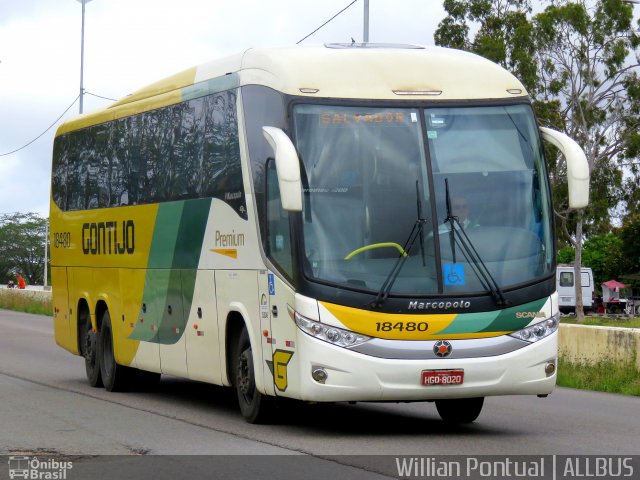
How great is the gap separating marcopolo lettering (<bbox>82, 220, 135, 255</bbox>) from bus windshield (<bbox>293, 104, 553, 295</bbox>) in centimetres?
539

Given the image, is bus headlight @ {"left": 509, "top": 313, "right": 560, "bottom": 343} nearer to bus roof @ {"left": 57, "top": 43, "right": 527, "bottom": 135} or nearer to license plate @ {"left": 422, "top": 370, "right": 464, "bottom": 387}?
license plate @ {"left": 422, "top": 370, "right": 464, "bottom": 387}

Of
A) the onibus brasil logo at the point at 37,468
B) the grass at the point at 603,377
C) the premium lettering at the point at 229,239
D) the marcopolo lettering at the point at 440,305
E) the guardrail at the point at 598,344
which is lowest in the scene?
the grass at the point at 603,377

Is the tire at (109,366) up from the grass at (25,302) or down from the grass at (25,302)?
up

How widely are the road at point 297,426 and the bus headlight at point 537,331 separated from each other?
88cm

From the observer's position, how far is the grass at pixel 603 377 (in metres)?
18.3

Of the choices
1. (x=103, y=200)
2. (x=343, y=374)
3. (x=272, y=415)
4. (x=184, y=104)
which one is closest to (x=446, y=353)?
(x=343, y=374)

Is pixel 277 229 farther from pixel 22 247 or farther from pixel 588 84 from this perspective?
pixel 22 247

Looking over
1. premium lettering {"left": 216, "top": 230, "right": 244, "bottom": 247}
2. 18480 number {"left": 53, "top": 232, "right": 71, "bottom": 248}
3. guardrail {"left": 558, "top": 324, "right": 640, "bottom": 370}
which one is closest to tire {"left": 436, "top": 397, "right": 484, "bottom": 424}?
premium lettering {"left": 216, "top": 230, "right": 244, "bottom": 247}

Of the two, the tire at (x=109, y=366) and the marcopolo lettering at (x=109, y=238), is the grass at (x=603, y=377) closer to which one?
the tire at (x=109, y=366)

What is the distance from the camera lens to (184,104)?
602 inches

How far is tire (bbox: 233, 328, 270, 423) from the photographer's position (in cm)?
1287

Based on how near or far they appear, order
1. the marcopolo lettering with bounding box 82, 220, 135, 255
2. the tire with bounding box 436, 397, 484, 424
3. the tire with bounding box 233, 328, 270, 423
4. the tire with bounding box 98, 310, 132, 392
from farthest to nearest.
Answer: the tire with bounding box 98, 310, 132, 392, the marcopolo lettering with bounding box 82, 220, 135, 255, the tire with bounding box 436, 397, 484, 424, the tire with bounding box 233, 328, 270, 423

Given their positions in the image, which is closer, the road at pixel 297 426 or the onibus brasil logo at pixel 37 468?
the onibus brasil logo at pixel 37 468

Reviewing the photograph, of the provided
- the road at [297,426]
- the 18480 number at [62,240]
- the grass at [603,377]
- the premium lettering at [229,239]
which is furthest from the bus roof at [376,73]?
the 18480 number at [62,240]
